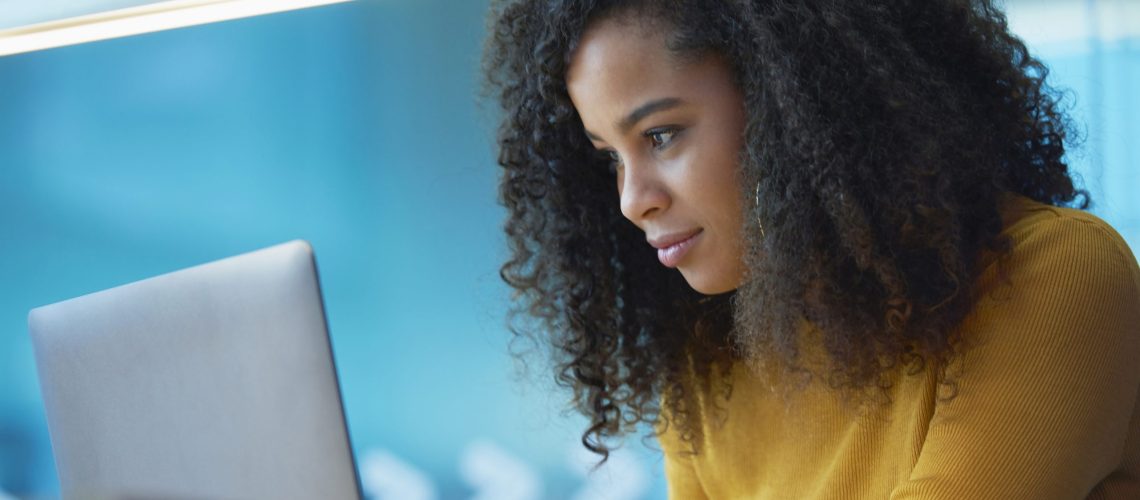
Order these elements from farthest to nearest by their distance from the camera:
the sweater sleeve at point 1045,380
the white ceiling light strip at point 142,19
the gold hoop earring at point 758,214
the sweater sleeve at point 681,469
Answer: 1. the white ceiling light strip at point 142,19
2. the sweater sleeve at point 681,469
3. the gold hoop earring at point 758,214
4. the sweater sleeve at point 1045,380

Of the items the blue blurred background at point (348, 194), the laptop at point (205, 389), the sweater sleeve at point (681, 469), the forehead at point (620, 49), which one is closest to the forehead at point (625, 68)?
the forehead at point (620, 49)

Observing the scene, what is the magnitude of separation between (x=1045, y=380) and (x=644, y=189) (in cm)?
43

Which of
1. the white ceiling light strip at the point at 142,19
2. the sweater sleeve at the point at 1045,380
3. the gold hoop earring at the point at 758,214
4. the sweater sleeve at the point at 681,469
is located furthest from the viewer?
the white ceiling light strip at the point at 142,19

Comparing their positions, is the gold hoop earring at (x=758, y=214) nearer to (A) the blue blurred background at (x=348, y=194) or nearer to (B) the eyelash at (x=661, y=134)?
(B) the eyelash at (x=661, y=134)

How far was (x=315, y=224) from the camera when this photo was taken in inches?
96.4

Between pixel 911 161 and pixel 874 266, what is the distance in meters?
0.10

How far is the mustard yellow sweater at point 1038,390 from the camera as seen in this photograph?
3.05 feet

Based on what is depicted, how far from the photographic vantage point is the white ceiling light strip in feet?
7.60

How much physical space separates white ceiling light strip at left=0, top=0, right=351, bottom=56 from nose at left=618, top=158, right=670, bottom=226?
54.0 inches

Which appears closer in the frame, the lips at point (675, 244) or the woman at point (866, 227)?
the woman at point (866, 227)

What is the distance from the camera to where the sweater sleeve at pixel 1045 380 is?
93 centimetres

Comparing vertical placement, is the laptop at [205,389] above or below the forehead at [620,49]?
below

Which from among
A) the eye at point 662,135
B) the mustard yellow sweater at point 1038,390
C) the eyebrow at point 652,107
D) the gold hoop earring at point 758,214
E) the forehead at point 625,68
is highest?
the forehead at point 625,68

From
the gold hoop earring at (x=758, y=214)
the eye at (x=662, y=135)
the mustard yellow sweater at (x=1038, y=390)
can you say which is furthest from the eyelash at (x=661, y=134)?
the mustard yellow sweater at (x=1038, y=390)
